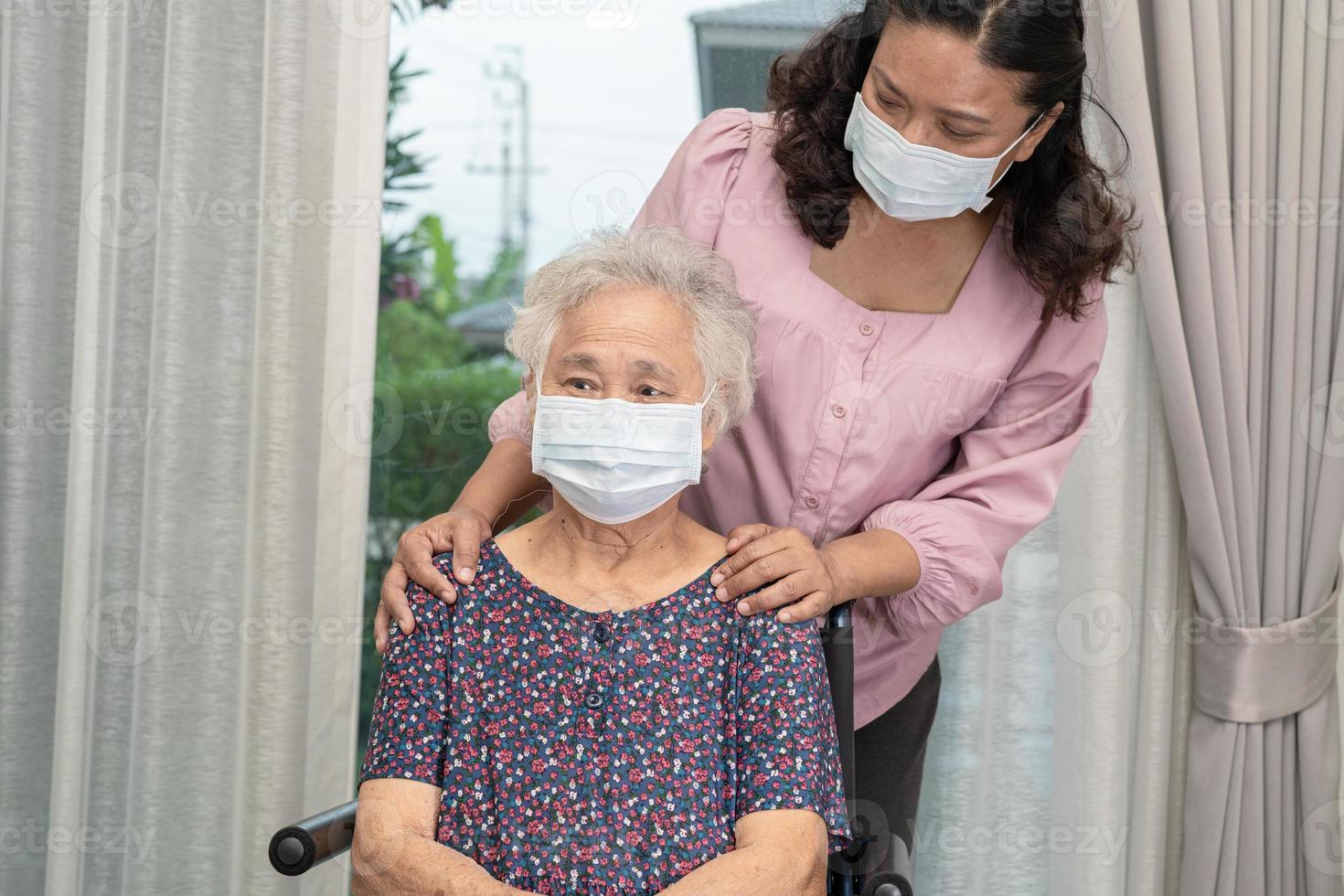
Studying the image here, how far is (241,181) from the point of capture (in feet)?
→ 7.77

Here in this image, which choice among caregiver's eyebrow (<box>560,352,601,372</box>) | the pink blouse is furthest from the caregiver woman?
caregiver's eyebrow (<box>560,352,601,372</box>)

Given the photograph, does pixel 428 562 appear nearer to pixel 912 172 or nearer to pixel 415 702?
pixel 415 702

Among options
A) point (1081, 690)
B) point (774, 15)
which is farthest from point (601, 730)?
point (774, 15)

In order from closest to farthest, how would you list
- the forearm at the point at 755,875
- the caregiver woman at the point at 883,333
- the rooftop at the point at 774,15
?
the forearm at the point at 755,875 → the caregiver woman at the point at 883,333 → the rooftop at the point at 774,15

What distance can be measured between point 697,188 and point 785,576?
2.24 ft

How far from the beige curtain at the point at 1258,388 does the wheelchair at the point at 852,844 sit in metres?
1.13

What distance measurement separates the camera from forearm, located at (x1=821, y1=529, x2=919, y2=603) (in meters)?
1.65

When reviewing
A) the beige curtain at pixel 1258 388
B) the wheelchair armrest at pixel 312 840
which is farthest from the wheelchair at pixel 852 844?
the beige curtain at pixel 1258 388

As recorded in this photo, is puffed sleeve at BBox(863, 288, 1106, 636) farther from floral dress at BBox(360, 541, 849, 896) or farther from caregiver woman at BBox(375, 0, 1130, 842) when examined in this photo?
floral dress at BBox(360, 541, 849, 896)

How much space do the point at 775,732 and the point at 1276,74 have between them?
1842 millimetres

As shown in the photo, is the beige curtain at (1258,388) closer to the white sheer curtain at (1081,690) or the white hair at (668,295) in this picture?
the white sheer curtain at (1081,690)

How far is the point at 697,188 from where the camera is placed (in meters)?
1.92

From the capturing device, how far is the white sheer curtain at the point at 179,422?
2326 mm

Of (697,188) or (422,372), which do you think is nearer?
(697,188)
